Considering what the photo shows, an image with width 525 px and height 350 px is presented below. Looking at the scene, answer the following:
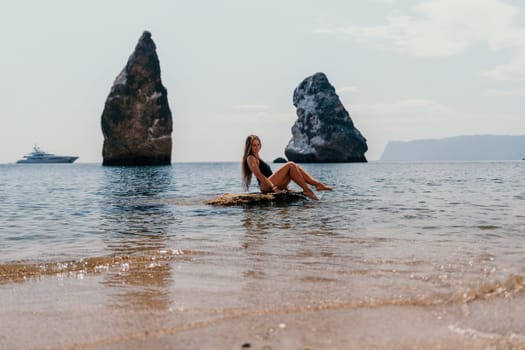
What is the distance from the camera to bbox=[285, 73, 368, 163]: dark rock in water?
12162cm

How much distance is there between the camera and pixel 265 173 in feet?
40.5

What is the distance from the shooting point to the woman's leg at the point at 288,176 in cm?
1225

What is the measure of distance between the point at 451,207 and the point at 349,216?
322cm

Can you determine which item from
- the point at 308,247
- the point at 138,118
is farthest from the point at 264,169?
the point at 138,118

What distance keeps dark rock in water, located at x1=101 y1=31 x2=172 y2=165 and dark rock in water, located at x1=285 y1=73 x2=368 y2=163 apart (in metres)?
40.5

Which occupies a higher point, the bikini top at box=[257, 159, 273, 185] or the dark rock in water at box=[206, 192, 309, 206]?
the bikini top at box=[257, 159, 273, 185]

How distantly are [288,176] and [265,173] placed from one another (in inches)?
24.1

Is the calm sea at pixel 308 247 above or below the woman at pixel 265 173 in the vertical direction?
below

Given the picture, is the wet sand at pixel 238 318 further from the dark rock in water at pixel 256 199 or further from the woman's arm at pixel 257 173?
the woman's arm at pixel 257 173

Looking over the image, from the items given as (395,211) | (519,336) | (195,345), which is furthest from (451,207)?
(195,345)

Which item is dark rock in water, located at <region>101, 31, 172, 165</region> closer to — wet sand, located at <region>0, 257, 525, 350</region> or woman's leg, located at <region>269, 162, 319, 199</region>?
woman's leg, located at <region>269, 162, 319, 199</region>

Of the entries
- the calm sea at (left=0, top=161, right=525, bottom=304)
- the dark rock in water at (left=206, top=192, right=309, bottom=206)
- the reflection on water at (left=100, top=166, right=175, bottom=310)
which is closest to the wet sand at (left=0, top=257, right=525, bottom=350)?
the reflection on water at (left=100, top=166, right=175, bottom=310)

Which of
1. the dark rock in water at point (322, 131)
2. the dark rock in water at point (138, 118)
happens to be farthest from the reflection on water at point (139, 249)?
the dark rock in water at point (322, 131)

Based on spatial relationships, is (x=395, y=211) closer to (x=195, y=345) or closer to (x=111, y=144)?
(x=195, y=345)
